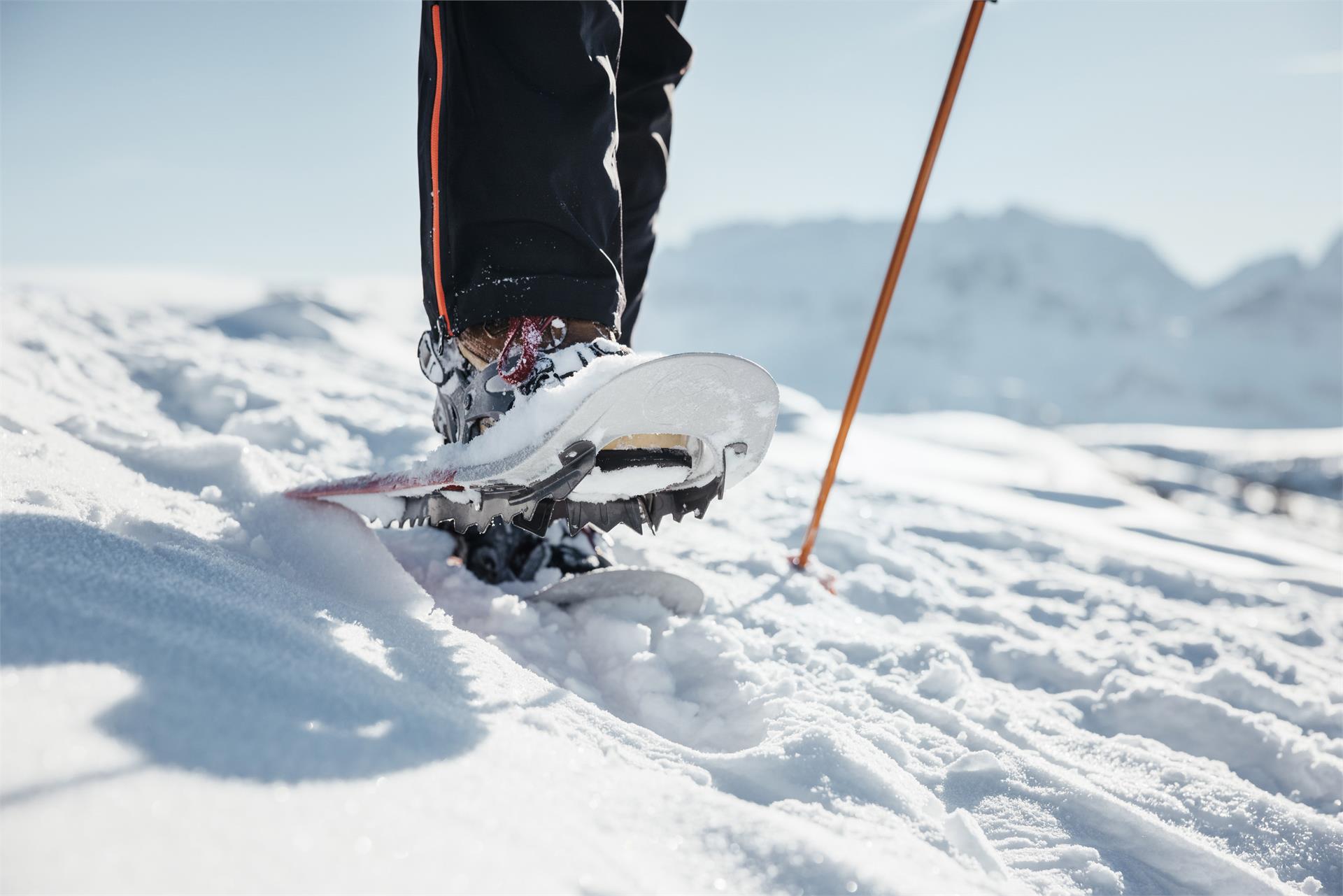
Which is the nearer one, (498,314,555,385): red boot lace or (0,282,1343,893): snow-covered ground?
(0,282,1343,893): snow-covered ground

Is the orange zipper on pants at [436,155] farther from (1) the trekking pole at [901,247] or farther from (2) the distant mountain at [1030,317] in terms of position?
(2) the distant mountain at [1030,317]

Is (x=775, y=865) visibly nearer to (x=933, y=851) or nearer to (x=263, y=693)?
(x=933, y=851)

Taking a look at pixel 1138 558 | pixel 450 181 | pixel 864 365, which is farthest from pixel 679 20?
pixel 1138 558

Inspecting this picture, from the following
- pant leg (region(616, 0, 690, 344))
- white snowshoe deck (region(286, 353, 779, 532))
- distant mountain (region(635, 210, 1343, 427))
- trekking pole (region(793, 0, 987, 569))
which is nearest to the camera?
white snowshoe deck (region(286, 353, 779, 532))

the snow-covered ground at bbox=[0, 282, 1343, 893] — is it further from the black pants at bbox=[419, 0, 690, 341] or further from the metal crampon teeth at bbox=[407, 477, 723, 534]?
the black pants at bbox=[419, 0, 690, 341]

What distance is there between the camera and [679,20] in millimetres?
1425

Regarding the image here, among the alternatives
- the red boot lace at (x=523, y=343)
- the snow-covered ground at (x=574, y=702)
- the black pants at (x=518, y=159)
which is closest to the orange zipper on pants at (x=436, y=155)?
the black pants at (x=518, y=159)

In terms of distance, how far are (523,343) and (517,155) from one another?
0.80ft

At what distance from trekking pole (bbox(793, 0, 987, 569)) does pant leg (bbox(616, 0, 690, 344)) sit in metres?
0.52

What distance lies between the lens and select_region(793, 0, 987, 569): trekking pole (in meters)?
1.54

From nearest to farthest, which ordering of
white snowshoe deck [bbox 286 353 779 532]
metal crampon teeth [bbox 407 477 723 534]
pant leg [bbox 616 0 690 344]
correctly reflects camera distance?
1. white snowshoe deck [bbox 286 353 779 532]
2. metal crampon teeth [bbox 407 477 723 534]
3. pant leg [bbox 616 0 690 344]

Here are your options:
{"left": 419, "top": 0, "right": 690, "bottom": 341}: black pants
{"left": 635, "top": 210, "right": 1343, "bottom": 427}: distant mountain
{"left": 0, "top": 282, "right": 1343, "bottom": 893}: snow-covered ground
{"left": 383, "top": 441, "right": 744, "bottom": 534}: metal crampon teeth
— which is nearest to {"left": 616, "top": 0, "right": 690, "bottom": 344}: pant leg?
{"left": 419, "top": 0, "right": 690, "bottom": 341}: black pants

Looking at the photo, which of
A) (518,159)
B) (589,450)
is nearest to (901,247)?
(518,159)

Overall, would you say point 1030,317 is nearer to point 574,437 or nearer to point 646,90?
point 646,90
